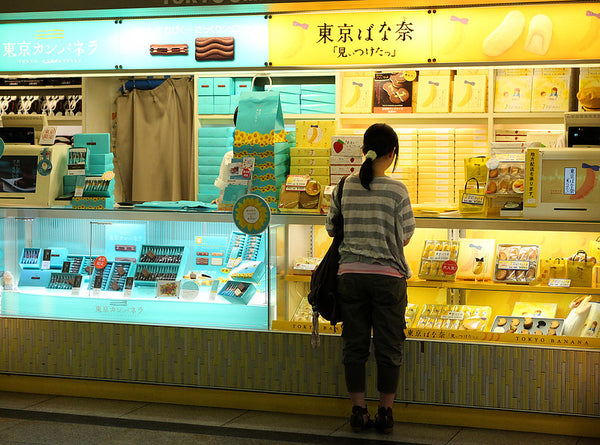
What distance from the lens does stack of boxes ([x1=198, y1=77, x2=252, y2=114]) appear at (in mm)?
6281

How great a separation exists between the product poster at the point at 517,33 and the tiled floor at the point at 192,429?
79.4 inches

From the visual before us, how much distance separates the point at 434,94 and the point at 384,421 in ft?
9.84

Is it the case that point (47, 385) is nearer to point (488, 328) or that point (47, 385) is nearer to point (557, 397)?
point (488, 328)

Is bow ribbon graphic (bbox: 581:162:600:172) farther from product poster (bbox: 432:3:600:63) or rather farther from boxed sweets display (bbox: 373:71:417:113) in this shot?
boxed sweets display (bbox: 373:71:417:113)

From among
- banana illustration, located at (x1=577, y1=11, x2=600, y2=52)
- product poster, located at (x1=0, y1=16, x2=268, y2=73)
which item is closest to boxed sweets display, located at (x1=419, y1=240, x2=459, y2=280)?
banana illustration, located at (x1=577, y1=11, x2=600, y2=52)

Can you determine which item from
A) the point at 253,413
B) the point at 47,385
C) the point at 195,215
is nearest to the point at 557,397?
the point at 253,413

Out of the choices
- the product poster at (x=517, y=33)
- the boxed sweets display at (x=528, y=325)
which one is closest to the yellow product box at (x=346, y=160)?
the product poster at (x=517, y=33)

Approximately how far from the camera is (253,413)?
4215mm

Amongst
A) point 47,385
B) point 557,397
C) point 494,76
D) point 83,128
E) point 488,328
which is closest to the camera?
point 557,397

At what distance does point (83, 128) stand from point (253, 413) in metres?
3.92

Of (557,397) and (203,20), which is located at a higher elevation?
(203,20)

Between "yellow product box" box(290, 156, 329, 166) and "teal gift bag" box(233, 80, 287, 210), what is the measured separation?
107 mm

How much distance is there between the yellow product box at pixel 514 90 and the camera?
577 cm

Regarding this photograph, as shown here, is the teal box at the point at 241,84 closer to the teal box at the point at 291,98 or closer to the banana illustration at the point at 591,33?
the teal box at the point at 291,98
